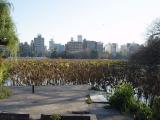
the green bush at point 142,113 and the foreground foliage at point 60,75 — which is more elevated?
the foreground foliage at point 60,75

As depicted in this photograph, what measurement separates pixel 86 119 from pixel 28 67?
2353cm

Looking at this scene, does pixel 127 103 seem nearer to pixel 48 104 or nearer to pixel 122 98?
pixel 122 98

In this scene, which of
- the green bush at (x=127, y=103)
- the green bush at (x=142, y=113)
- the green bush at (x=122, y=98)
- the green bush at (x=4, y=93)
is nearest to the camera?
the green bush at (x=142, y=113)

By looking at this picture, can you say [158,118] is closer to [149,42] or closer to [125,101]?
[125,101]

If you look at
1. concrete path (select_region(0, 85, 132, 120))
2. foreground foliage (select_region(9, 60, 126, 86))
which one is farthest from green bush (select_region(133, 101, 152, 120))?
foreground foliage (select_region(9, 60, 126, 86))

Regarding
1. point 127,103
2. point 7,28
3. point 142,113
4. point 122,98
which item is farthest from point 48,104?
point 7,28

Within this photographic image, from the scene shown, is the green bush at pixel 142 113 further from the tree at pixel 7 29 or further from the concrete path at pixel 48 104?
the tree at pixel 7 29

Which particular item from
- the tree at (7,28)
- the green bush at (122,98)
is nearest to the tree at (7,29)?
the tree at (7,28)

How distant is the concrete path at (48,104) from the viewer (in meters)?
15.6

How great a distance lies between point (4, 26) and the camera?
38.7 feet

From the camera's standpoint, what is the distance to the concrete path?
1563cm

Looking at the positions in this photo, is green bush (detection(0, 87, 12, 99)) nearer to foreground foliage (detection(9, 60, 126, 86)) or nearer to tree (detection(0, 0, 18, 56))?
tree (detection(0, 0, 18, 56))

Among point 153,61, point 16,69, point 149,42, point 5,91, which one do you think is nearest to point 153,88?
point 5,91

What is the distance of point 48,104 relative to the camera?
18.0 meters
